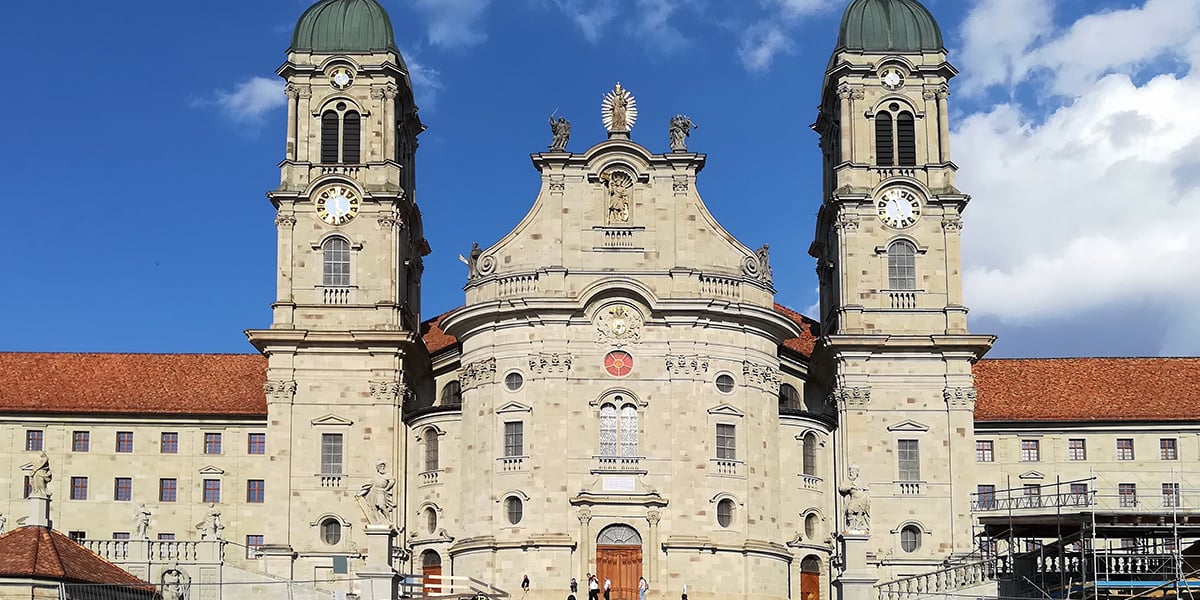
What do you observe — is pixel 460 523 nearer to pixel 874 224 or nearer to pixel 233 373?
pixel 233 373

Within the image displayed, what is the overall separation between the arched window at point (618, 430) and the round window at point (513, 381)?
3145mm

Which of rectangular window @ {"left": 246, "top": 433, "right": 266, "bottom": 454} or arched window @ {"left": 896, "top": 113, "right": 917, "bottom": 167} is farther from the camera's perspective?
rectangular window @ {"left": 246, "top": 433, "right": 266, "bottom": 454}

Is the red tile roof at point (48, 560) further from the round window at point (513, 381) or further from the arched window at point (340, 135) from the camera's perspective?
the arched window at point (340, 135)

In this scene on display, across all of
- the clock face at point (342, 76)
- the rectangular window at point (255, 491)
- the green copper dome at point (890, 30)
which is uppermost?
the green copper dome at point (890, 30)

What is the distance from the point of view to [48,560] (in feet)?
177

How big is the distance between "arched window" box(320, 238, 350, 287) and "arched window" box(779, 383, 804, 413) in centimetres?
1745

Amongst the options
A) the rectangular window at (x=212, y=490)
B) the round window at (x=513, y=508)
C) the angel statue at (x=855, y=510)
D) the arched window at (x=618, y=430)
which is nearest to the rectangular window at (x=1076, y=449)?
the angel statue at (x=855, y=510)

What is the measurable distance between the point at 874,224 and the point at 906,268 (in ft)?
6.82

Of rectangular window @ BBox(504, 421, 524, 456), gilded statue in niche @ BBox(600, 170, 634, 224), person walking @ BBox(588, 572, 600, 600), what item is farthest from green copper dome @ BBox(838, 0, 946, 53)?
person walking @ BBox(588, 572, 600, 600)

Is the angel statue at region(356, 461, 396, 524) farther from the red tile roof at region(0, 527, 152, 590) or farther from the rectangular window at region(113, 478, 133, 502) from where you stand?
the rectangular window at region(113, 478, 133, 502)

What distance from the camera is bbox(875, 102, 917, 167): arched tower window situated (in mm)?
73375

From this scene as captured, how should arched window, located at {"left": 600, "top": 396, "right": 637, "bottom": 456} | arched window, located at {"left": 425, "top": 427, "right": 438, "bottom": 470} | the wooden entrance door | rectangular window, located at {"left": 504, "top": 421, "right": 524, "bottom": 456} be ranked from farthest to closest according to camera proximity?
arched window, located at {"left": 425, "top": 427, "right": 438, "bottom": 470} → rectangular window, located at {"left": 504, "top": 421, "right": 524, "bottom": 456} → arched window, located at {"left": 600, "top": 396, "right": 637, "bottom": 456} → the wooden entrance door

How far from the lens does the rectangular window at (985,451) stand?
7438cm

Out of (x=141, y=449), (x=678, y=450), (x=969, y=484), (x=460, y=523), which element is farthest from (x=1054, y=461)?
(x=141, y=449)
